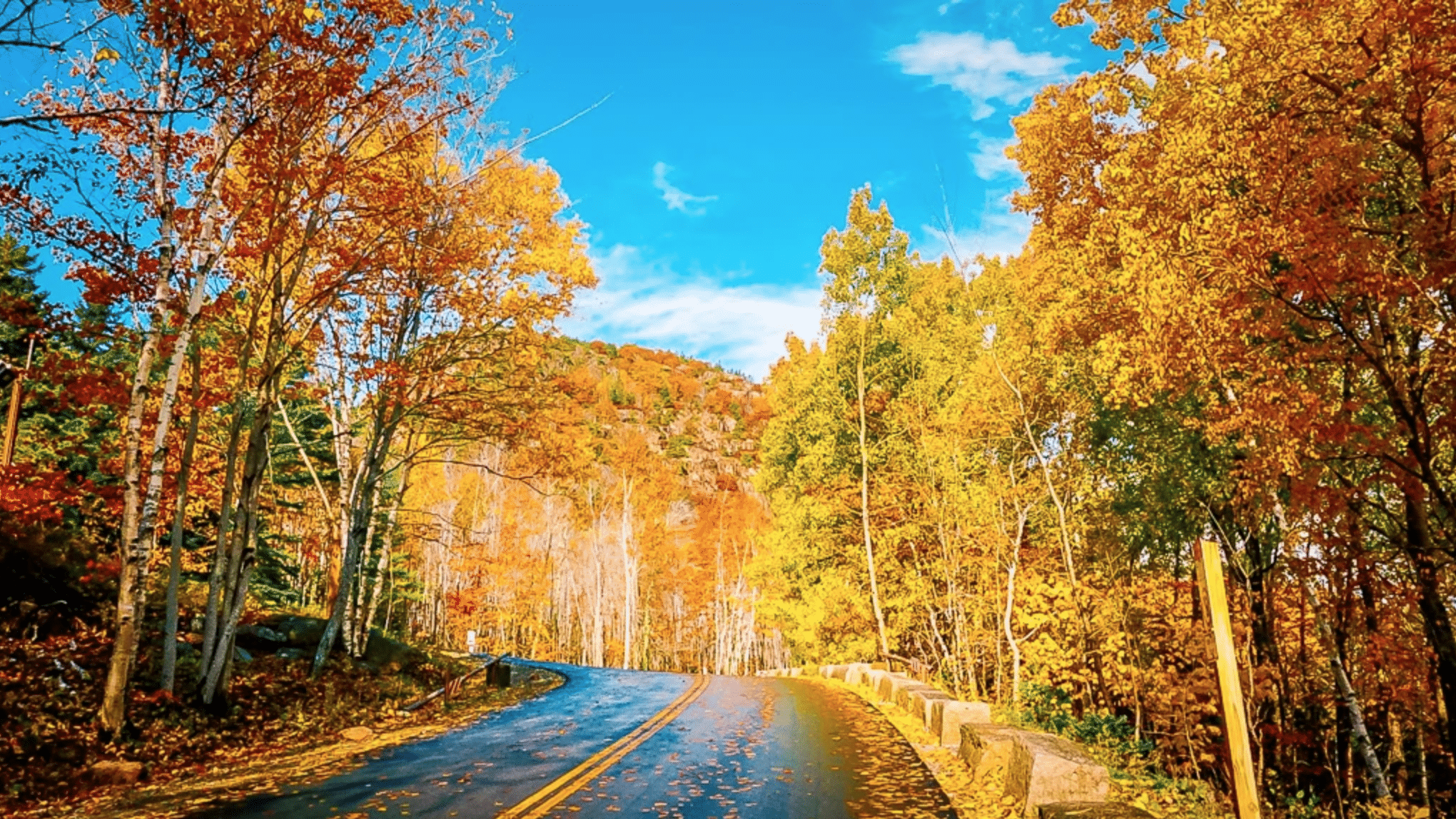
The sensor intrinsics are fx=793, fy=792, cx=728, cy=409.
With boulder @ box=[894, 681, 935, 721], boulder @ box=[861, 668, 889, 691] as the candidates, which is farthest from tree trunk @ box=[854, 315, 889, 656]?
boulder @ box=[894, 681, 935, 721]

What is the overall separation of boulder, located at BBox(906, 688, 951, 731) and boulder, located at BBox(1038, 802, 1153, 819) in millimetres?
A: 5284

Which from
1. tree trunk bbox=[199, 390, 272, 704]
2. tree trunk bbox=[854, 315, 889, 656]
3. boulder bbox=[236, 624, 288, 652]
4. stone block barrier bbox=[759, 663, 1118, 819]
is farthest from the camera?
tree trunk bbox=[854, 315, 889, 656]

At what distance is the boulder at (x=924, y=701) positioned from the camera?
440 inches

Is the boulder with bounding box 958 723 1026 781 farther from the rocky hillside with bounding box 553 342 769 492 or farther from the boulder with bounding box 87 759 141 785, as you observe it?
the rocky hillside with bounding box 553 342 769 492

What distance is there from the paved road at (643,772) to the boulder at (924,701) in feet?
1.88

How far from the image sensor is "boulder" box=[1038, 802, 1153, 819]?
5309mm

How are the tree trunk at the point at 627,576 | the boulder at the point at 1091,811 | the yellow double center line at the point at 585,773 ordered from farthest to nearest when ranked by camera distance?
the tree trunk at the point at 627,576 < the yellow double center line at the point at 585,773 < the boulder at the point at 1091,811

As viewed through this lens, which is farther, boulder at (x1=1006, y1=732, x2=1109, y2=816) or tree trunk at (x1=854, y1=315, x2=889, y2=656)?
tree trunk at (x1=854, y1=315, x2=889, y2=656)

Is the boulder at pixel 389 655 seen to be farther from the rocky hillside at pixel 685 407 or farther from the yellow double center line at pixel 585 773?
the rocky hillside at pixel 685 407

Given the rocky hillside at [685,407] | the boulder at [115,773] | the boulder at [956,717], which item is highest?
the rocky hillside at [685,407]

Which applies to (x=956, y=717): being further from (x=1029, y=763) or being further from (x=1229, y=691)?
(x=1229, y=691)

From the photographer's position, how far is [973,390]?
19.7 metres

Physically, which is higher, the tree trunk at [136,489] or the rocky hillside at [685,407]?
the rocky hillside at [685,407]

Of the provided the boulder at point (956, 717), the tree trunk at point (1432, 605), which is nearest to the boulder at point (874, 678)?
the boulder at point (956, 717)
